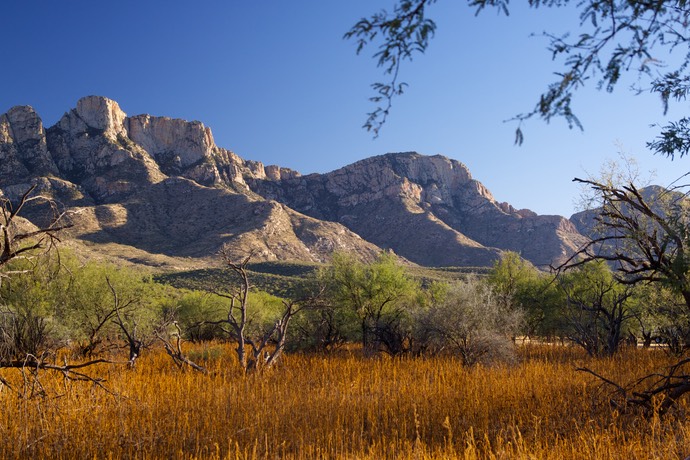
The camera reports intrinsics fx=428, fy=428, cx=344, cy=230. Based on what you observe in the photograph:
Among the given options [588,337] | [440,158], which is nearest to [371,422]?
[588,337]

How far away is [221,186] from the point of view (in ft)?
396

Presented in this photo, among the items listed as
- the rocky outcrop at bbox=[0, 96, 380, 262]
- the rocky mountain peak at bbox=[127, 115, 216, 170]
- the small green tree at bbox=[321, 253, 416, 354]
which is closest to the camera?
the small green tree at bbox=[321, 253, 416, 354]

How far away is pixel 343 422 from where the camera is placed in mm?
6867

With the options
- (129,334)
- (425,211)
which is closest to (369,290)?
(129,334)

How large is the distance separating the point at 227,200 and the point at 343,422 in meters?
105

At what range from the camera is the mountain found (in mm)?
93312

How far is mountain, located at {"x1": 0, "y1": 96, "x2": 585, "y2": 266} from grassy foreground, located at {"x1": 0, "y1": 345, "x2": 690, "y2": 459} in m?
Answer: 74.9

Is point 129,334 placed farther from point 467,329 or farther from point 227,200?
point 227,200

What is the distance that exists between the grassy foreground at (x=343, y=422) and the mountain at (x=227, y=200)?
7494 centimetres

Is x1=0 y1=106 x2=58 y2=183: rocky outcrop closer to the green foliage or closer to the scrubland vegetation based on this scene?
the scrubland vegetation

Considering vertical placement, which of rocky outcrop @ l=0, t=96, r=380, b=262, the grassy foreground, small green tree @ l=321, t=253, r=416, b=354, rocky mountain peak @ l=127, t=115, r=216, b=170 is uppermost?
rocky mountain peak @ l=127, t=115, r=216, b=170

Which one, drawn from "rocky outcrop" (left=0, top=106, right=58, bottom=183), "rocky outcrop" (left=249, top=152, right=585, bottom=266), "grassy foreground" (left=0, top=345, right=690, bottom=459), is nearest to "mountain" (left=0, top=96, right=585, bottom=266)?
"rocky outcrop" (left=0, top=106, right=58, bottom=183)

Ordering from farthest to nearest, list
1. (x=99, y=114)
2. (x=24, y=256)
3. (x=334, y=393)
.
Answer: (x=99, y=114) → (x=334, y=393) → (x=24, y=256)

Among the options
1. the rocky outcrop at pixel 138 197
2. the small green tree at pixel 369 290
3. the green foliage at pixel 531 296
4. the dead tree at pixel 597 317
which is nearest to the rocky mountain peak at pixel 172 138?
the rocky outcrop at pixel 138 197
